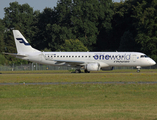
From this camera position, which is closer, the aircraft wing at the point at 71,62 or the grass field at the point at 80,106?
the grass field at the point at 80,106

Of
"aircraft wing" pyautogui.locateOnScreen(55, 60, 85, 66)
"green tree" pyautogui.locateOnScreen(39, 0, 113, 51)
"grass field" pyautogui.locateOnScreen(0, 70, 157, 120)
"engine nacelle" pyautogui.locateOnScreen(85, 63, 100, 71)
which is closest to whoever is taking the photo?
"grass field" pyautogui.locateOnScreen(0, 70, 157, 120)

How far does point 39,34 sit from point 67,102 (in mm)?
104536

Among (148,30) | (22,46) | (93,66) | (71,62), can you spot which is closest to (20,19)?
(148,30)

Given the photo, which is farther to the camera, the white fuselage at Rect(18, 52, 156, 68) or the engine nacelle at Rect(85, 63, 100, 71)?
the white fuselage at Rect(18, 52, 156, 68)

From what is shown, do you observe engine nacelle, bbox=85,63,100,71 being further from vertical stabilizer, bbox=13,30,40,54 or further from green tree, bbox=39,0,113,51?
green tree, bbox=39,0,113,51

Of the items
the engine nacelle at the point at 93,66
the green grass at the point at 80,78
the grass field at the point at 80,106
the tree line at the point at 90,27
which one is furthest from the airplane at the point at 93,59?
the tree line at the point at 90,27

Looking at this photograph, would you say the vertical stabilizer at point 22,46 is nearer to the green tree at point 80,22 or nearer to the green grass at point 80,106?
the green grass at point 80,106

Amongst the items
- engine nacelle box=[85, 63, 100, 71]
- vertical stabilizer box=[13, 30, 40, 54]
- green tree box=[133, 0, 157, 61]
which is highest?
green tree box=[133, 0, 157, 61]

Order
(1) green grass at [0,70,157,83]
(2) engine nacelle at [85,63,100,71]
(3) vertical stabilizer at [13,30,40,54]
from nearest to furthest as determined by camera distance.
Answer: (1) green grass at [0,70,157,83]
(2) engine nacelle at [85,63,100,71]
(3) vertical stabilizer at [13,30,40,54]

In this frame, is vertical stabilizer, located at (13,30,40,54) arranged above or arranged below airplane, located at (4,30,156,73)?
above

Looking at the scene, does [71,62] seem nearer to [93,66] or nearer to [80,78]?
[93,66]

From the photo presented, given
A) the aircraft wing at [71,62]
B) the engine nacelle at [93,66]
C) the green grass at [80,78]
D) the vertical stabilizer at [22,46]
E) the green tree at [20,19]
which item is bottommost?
the green grass at [80,78]

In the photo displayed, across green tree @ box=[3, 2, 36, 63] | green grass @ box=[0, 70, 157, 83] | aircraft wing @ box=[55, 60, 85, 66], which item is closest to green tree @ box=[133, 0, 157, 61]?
aircraft wing @ box=[55, 60, 85, 66]

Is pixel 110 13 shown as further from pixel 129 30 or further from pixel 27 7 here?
pixel 27 7
